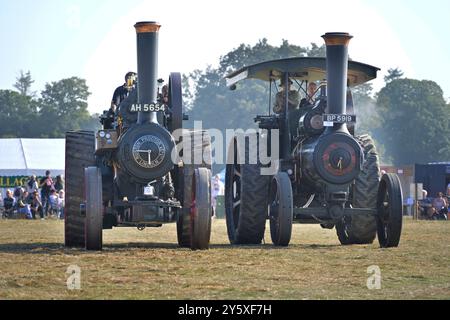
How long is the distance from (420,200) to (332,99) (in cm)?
1950

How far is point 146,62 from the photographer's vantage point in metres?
15.1

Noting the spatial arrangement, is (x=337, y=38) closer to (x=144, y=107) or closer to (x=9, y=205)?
(x=144, y=107)

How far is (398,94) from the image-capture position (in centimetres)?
8100

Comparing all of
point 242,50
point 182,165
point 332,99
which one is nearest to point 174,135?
point 182,165

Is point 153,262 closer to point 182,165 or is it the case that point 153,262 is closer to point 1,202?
point 182,165

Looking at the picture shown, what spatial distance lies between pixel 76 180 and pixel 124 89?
5.02 ft

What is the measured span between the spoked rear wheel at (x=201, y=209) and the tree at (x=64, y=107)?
2781 inches

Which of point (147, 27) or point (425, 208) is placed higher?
point (147, 27)

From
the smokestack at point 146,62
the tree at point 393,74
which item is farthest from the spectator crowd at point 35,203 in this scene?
the tree at point 393,74

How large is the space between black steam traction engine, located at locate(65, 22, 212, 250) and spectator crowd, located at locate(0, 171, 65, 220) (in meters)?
16.2

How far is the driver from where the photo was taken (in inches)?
640

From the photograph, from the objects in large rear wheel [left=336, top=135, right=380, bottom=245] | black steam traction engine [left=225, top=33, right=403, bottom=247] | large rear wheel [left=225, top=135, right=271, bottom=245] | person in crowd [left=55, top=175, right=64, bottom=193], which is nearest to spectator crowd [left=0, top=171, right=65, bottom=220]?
person in crowd [left=55, top=175, right=64, bottom=193]

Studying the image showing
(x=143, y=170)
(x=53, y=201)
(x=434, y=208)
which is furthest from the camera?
(x=434, y=208)

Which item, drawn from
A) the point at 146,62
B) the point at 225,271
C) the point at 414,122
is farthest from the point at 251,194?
the point at 414,122
